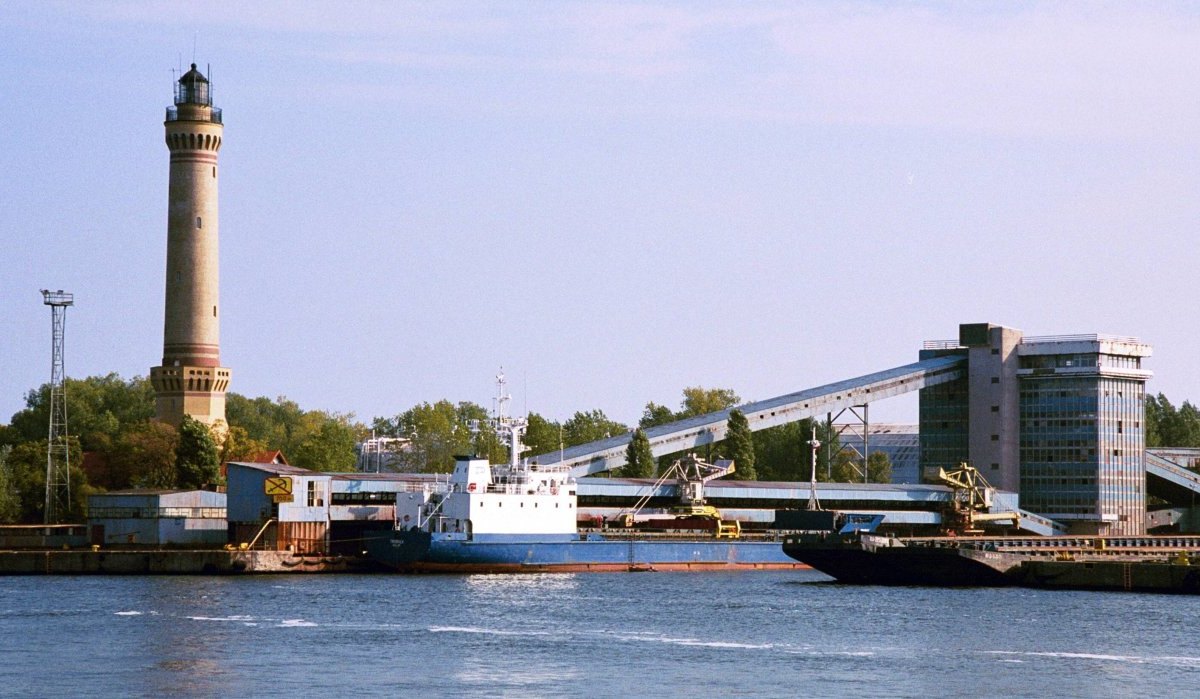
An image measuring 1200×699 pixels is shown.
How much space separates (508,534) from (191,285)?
45.5m

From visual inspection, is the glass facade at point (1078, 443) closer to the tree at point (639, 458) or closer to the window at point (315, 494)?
the tree at point (639, 458)

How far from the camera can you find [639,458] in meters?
150

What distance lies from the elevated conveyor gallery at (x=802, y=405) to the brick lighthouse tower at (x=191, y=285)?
28.9m

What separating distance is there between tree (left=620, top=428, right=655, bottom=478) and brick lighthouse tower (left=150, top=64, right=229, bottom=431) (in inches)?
1273

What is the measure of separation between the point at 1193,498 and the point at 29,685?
135649 mm

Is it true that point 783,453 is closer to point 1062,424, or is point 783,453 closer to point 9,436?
point 1062,424

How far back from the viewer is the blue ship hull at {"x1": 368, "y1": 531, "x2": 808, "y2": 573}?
4530 inches

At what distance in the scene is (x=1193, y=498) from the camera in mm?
175125

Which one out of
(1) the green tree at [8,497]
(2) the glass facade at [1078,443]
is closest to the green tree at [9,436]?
(1) the green tree at [8,497]

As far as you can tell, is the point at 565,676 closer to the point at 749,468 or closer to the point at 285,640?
the point at 285,640

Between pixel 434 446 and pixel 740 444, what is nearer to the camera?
pixel 740 444

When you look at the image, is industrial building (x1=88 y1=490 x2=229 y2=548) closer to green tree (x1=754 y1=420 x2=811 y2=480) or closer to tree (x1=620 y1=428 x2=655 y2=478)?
tree (x1=620 y1=428 x2=655 y2=478)

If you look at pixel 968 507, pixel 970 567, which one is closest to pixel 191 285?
pixel 968 507

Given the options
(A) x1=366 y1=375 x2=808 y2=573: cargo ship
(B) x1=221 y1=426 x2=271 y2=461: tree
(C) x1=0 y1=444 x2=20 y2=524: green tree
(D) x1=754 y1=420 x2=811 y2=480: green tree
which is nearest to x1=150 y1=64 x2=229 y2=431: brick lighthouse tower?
(B) x1=221 y1=426 x2=271 y2=461: tree
